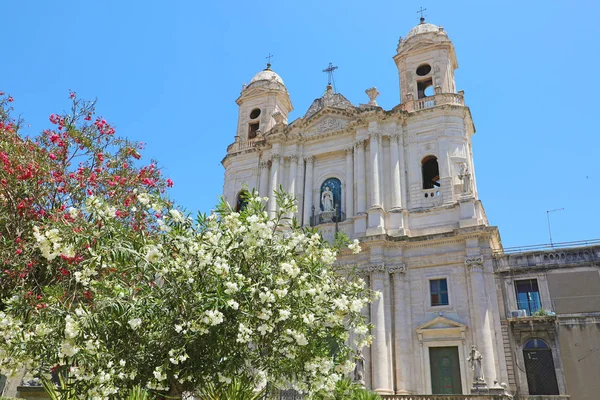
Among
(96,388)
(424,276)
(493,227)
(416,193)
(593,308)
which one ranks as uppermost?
(416,193)

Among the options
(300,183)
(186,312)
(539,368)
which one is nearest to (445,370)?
(539,368)

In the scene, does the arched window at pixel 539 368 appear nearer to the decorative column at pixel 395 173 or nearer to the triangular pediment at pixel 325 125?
the decorative column at pixel 395 173

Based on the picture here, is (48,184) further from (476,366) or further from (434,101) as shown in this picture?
(434,101)

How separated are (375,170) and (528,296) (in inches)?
393

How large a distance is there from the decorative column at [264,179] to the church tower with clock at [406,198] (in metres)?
0.07

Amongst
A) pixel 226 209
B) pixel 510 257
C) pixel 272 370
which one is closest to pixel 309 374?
pixel 272 370

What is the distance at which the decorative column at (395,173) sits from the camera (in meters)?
25.0

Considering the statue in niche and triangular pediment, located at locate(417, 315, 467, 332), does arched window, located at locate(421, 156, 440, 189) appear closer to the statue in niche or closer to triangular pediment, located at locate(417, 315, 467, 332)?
the statue in niche

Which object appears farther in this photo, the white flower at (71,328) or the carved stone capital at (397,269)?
the carved stone capital at (397,269)

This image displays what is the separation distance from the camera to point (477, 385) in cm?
1761

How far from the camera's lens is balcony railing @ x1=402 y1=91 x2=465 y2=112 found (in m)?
26.6

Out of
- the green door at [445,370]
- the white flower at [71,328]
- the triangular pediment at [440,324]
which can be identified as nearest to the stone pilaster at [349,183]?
the triangular pediment at [440,324]

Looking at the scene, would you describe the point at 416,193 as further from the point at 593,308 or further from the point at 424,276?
the point at 593,308

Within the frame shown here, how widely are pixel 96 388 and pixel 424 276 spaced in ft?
59.2
